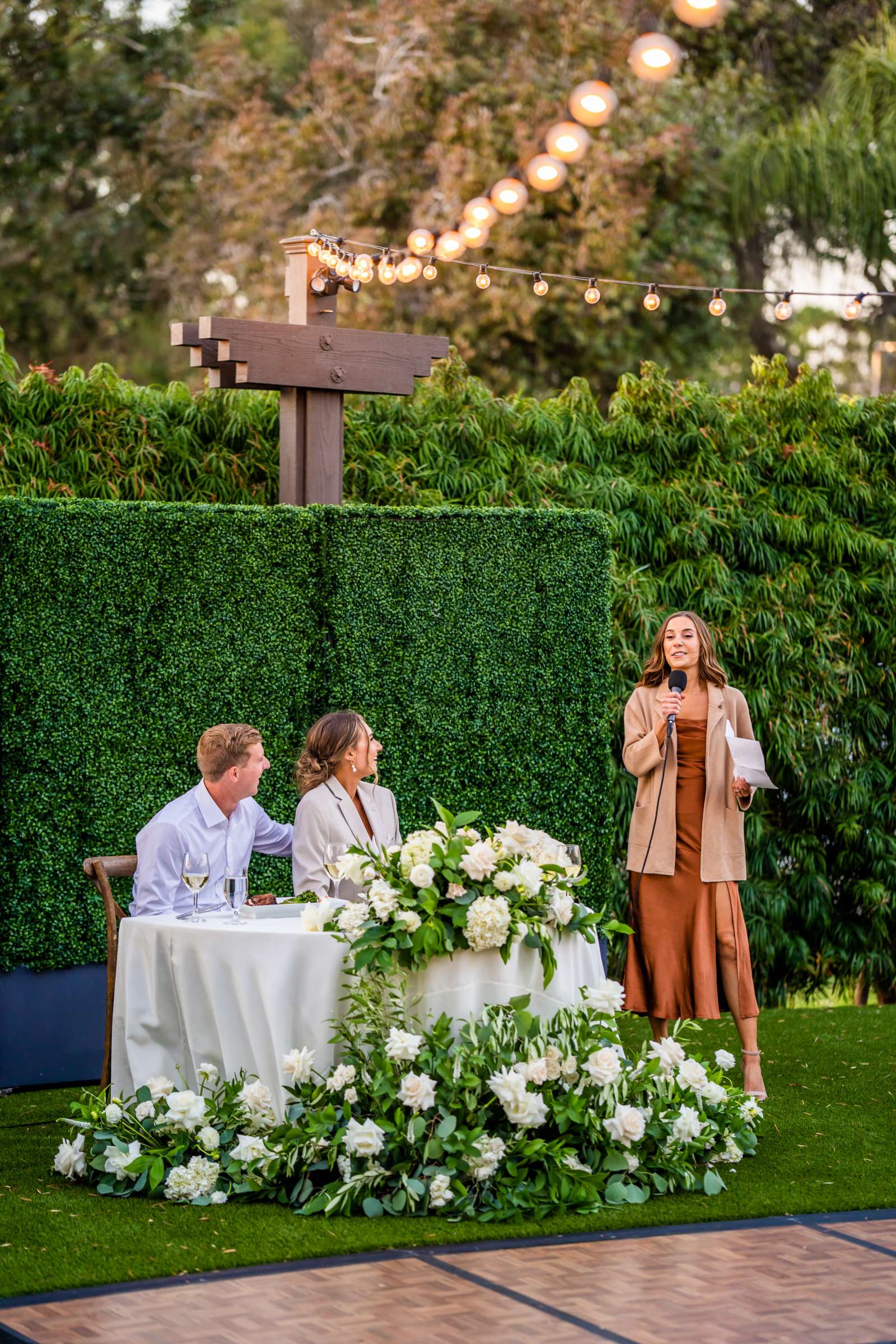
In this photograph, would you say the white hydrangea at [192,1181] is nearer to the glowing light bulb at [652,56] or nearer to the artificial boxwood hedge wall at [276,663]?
the artificial boxwood hedge wall at [276,663]

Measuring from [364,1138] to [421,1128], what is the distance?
160 millimetres

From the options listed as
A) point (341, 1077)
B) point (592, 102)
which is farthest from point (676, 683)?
point (592, 102)

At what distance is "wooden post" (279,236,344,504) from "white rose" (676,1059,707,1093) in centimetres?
291

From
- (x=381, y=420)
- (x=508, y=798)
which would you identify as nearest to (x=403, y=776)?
(x=508, y=798)

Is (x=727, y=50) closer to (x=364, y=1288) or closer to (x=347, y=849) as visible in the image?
(x=347, y=849)

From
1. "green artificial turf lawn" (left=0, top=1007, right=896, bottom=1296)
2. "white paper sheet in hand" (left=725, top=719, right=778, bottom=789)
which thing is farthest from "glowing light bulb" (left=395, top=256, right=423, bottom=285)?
"green artificial turf lawn" (left=0, top=1007, right=896, bottom=1296)

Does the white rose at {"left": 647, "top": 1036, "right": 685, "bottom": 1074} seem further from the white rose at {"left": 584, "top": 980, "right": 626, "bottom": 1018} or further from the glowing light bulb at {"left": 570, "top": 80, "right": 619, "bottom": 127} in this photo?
the glowing light bulb at {"left": 570, "top": 80, "right": 619, "bottom": 127}

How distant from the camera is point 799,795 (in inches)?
333

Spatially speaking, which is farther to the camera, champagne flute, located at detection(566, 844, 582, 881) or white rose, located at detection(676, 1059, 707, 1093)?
white rose, located at detection(676, 1059, 707, 1093)

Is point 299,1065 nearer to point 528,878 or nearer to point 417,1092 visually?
point 417,1092

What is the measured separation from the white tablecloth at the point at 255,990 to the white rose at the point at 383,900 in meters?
0.15

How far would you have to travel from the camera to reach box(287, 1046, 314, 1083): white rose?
4.58 m

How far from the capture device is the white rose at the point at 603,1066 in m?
4.67

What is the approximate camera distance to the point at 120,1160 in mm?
4727
